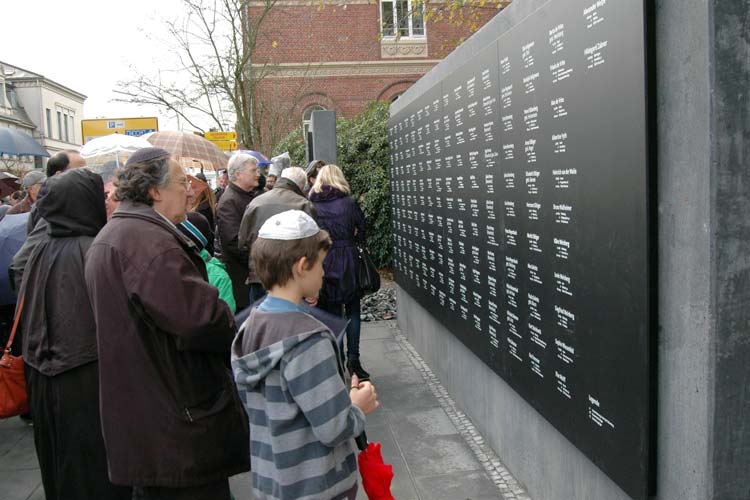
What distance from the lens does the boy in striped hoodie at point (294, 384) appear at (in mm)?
2213

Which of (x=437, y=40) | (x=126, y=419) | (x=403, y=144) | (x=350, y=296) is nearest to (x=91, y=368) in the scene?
(x=126, y=419)

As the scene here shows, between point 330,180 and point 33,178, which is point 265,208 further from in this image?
point 33,178

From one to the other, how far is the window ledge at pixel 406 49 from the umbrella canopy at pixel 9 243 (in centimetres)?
2416

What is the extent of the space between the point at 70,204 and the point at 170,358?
4.16ft

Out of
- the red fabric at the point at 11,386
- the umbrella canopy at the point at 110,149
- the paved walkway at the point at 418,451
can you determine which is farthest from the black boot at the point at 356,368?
the umbrella canopy at the point at 110,149

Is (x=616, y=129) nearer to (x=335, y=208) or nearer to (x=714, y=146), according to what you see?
(x=714, y=146)

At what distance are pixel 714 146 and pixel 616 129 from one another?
521mm

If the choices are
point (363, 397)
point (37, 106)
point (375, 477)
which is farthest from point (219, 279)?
point (37, 106)

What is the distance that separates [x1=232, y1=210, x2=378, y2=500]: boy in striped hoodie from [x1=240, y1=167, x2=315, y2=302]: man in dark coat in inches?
126

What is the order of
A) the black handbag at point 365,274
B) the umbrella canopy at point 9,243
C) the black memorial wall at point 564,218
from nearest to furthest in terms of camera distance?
the black memorial wall at point 564,218, the umbrella canopy at point 9,243, the black handbag at point 365,274

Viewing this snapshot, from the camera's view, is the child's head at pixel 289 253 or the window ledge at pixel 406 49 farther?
the window ledge at pixel 406 49

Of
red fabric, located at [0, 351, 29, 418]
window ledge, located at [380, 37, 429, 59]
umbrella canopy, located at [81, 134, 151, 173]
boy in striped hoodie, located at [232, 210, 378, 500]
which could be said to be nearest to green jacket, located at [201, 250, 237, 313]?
boy in striped hoodie, located at [232, 210, 378, 500]

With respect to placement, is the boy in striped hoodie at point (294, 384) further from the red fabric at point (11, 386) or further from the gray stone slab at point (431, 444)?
the gray stone slab at point (431, 444)

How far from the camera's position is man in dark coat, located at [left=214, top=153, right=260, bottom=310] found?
20.5 feet
